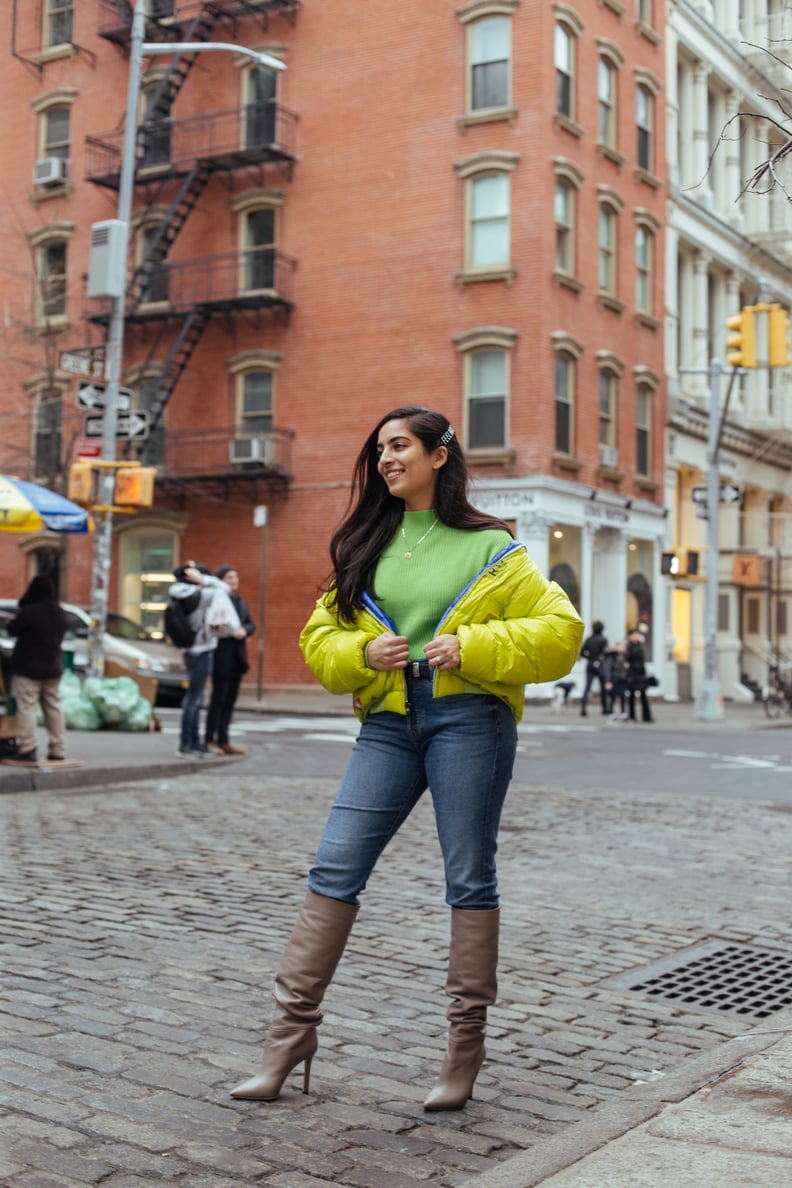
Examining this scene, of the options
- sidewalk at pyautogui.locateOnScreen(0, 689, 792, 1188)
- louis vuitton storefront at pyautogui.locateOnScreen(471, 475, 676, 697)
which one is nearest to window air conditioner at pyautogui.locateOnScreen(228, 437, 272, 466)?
louis vuitton storefront at pyautogui.locateOnScreen(471, 475, 676, 697)

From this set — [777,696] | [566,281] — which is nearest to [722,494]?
[777,696]

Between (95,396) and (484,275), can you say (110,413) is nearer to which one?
(95,396)

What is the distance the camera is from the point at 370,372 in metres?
30.6

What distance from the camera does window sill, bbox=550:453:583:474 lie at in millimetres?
29312

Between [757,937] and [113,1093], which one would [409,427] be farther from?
[757,937]

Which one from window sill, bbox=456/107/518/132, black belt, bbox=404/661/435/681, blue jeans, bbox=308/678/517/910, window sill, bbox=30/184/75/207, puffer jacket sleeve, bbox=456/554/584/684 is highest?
window sill, bbox=30/184/75/207

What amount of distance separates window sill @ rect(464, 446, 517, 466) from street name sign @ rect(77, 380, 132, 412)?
35.1 feet

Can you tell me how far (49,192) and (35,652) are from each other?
26.3 m

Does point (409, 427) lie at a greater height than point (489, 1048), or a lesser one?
greater

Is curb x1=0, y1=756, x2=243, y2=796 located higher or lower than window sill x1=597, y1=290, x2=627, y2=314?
lower

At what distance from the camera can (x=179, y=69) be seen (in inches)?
1283

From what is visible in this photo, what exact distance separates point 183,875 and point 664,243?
97.9ft

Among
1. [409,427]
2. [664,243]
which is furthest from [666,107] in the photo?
[409,427]

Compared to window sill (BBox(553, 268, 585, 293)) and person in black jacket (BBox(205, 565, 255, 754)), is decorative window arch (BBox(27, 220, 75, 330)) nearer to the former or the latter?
window sill (BBox(553, 268, 585, 293))
